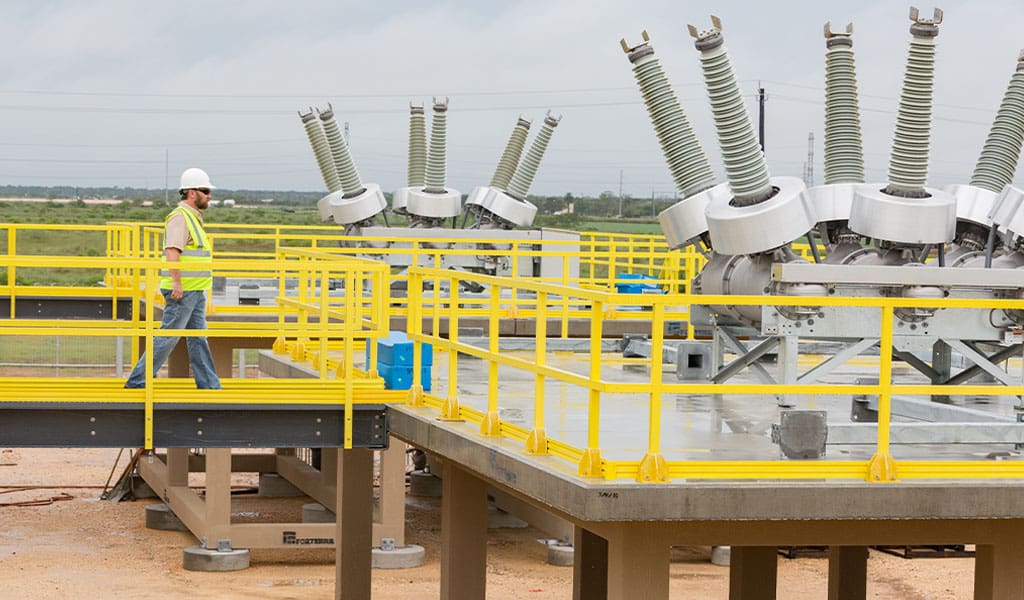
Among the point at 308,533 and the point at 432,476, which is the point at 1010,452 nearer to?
the point at 308,533

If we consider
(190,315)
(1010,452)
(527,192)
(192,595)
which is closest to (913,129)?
(1010,452)

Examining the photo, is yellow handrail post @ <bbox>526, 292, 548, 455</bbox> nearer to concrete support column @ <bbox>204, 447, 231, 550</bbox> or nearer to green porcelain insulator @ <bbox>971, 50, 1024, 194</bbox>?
green porcelain insulator @ <bbox>971, 50, 1024, 194</bbox>

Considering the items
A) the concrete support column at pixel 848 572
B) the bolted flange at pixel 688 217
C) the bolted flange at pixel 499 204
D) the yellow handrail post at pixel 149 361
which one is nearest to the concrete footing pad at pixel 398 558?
the concrete support column at pixel 848 572

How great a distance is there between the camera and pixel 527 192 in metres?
27.3

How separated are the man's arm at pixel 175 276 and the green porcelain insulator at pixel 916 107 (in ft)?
17.6

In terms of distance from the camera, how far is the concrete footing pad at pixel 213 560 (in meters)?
21.3

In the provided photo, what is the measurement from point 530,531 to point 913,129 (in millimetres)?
13504

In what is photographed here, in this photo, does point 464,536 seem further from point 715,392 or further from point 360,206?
point 360,206

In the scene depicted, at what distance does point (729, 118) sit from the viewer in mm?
12367

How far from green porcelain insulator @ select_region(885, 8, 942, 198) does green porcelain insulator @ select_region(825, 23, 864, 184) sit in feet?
3.21

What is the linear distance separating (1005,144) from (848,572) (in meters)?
4.88

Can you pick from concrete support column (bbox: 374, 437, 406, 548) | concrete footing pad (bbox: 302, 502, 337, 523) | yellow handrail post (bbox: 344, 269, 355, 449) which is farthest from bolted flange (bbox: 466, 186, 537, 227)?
yellow handrail post (bbox: 344, 269, 355, 449)

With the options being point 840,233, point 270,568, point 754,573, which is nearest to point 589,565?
point 754,573

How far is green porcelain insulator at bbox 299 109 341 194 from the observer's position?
88.2 feet
